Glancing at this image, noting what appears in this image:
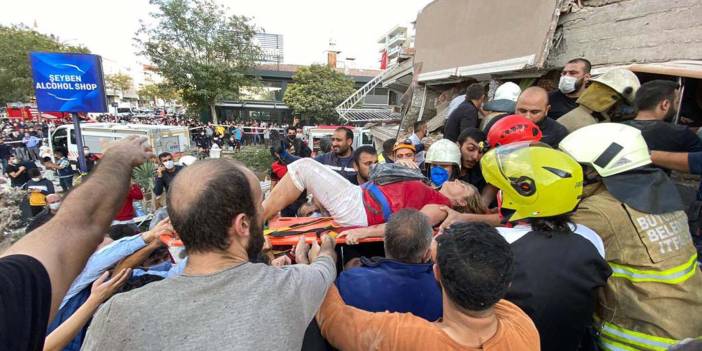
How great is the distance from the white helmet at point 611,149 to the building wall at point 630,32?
11.7 feet

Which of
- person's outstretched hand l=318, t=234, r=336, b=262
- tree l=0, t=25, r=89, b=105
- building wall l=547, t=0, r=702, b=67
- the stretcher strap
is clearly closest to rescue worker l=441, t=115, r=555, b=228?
the stretcher strap

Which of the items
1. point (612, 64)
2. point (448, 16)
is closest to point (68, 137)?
point (448, 16)

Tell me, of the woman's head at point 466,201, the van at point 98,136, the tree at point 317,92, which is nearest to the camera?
the woman's head at point 466,201

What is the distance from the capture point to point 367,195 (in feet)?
8.57

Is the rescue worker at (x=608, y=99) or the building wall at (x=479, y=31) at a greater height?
the building wall at (x=479, y=31)

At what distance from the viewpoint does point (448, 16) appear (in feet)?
32.3

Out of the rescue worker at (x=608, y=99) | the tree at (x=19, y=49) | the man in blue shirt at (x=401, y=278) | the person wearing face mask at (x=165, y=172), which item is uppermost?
the tree at (x=19, y=49)

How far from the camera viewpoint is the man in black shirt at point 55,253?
95 centimetres

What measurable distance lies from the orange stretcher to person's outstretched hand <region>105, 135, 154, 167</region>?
3.04ft

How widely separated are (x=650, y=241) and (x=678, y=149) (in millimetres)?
1385

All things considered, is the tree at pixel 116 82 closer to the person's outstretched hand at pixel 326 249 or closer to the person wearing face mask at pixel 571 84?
the person wearing face mask at pixel 571 84

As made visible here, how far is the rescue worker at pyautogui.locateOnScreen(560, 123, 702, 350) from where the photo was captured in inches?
61.8

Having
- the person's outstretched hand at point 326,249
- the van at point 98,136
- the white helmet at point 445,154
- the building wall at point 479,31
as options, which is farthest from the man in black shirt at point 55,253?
the van at point 98,136

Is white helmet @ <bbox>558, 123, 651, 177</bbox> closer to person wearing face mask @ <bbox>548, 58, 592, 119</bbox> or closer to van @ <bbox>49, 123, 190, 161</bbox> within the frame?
person wearing face mask @ <bbox>548, 58, 592, 119</bbox>
